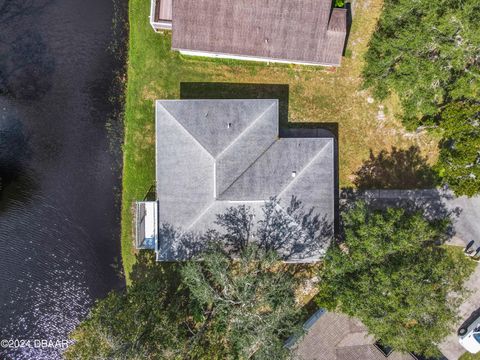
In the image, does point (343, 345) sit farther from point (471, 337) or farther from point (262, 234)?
point (262, 234)

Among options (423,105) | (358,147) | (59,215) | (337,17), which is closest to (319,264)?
(358,147)

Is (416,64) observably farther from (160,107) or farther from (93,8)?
(93,8)

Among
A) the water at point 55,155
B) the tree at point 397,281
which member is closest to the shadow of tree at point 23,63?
the water at point 55,155

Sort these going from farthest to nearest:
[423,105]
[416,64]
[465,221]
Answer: [465,221], [423,105], [416,64]

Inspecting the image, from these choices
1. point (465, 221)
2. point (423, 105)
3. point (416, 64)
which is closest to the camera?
point (416, 64)

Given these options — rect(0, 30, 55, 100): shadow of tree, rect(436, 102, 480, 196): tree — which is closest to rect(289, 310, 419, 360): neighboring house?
rect(436, 102, 480, 196): tree

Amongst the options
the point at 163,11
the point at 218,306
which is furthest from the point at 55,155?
the point at 218,306
